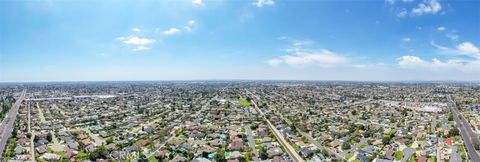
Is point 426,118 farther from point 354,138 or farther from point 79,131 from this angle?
point 79,131

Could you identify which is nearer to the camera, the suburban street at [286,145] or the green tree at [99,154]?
the green tree at [99,154]

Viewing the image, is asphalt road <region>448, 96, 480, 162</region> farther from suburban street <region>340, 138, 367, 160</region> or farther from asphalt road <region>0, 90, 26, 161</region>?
asphalt road <region>0, 90, 26, 161</region>

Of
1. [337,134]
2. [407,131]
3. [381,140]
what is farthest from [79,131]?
[407,131]

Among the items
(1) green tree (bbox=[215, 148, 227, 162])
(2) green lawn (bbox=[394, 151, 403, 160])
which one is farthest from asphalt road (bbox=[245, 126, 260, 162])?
(2) green lawn (bbox=[394, 151, 403, 160])

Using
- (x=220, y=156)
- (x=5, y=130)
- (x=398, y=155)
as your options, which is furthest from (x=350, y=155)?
(x=5, y=130)

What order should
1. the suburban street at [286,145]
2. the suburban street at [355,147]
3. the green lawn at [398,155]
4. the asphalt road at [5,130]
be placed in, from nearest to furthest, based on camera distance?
the green lawn at [398,155]
the suburban street at [286,145]
the suburban street at [355,147]
the asphalt road at [5,130]

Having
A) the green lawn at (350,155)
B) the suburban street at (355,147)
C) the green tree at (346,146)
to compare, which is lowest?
the green lawn at (350,155)

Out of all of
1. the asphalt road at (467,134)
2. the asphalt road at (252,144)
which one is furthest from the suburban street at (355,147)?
the asphalt road at (467,134)

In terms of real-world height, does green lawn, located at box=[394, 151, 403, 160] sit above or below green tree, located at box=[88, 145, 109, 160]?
below

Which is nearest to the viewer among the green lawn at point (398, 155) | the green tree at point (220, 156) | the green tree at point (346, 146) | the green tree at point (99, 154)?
the green tree at point (220, 156)

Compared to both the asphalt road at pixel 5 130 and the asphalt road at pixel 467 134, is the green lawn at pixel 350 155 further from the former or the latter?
the asphalt road at pixel 5 130

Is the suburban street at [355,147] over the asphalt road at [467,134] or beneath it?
beneath

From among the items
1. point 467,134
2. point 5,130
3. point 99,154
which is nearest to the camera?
point 99,154

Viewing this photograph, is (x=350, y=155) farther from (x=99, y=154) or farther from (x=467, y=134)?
(x=99, y=154)
